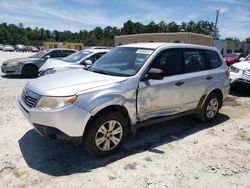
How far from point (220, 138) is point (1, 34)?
333 feet

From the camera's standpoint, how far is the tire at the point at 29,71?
12359mm

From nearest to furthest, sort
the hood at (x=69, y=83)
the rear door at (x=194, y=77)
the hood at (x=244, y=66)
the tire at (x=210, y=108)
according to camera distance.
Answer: the hood at (x=69, y=83)
the rear door at (x=194, y=77)
the tire at (x=210, y=108)
the hood at (x=244, y=66)

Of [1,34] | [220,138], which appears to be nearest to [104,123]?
[220,138]

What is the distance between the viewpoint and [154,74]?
4453 mm

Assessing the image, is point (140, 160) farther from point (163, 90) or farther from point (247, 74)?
point (247, 74)

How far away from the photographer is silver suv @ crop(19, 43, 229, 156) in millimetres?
3771

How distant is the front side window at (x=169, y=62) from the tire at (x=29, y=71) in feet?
29.4

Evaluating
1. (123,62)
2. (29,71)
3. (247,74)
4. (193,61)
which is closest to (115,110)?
(123,62)

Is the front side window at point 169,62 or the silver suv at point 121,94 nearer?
the silver suv at point 121,94

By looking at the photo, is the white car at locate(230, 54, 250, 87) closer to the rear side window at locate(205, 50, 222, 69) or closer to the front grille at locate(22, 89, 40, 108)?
the rear side window at locate(205, 50, 222, 69)

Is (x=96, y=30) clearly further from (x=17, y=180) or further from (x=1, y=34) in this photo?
(x=17, y=180)

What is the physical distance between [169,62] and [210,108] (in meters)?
1.78

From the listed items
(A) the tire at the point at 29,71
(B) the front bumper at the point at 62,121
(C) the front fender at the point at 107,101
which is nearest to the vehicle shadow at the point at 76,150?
(B) the front bumper at the point at 62,121

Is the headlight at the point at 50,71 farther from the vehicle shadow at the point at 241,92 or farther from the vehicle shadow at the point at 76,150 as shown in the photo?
the vehicle shadow at the point at 241,92
